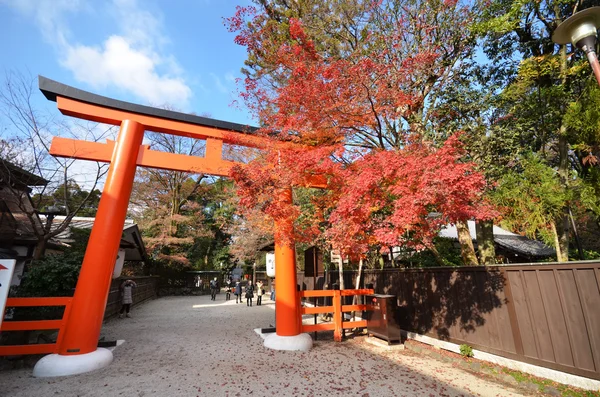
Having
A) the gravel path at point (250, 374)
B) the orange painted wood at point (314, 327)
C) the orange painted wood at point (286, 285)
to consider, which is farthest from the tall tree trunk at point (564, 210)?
the orange painted wood at point (286, 285)

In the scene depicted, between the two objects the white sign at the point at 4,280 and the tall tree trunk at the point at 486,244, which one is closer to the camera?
the white sign at the point at 4,280

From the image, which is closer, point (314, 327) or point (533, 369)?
point (533, 369)

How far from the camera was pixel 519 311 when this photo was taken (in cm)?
558

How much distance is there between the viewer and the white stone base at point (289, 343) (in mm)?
7199

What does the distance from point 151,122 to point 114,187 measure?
2042mm

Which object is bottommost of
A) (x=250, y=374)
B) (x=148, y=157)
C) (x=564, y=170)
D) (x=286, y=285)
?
(x=250, y=374)

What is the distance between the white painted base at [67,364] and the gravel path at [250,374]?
0.17m

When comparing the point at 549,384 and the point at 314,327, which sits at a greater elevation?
the point at 314,327

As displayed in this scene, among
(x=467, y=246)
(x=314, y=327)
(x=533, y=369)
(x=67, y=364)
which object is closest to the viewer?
(x=533, y=369)

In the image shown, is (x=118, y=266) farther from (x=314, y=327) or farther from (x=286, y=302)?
(x=314, y=327)

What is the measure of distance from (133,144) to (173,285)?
1940 centimetres

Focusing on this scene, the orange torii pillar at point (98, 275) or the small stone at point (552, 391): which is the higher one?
the orange torii pillar at point (98, 275)

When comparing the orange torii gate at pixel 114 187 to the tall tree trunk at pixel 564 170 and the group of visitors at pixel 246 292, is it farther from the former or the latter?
the group of visitors at pixel 246 292

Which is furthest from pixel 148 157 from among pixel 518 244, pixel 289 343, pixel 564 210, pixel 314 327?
pixel 518 244
